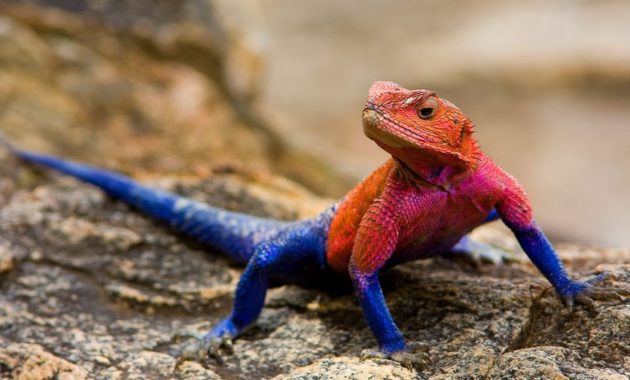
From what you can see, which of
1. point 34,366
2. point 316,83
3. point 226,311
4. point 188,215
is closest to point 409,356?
point 226,311

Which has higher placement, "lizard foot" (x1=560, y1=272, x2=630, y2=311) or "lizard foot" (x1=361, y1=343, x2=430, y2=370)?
"lizard foot" (x1=560, y1=272, x2=630, y2=311)

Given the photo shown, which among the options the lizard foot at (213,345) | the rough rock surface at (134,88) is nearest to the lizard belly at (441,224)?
the lizard foot at (213,345)

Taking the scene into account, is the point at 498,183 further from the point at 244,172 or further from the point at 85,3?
the point at 85,3

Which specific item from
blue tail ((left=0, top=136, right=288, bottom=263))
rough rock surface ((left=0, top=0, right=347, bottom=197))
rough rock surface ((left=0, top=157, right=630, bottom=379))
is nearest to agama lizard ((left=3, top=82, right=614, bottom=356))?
rough rock surface ((left=0, top=157, right=630, bottom=379))

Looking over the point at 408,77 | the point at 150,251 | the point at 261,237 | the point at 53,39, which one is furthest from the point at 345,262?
the point at 408,77

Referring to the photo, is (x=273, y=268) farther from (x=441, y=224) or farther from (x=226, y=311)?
(x=441, y=224)

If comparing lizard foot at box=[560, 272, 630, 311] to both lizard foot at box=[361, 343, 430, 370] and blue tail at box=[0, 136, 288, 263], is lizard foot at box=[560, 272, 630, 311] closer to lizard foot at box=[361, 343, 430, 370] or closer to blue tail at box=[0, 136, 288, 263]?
lizard foot at box=[361, 343, 430, 370]
